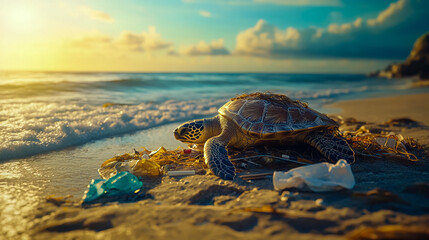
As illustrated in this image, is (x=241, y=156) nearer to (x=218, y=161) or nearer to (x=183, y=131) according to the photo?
(x=218, y=161)

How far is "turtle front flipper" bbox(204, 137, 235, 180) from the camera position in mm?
2969

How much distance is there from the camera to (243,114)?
3.83m

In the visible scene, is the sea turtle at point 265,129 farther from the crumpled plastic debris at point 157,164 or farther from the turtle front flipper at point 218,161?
the crumpled plastic debris at point 157,164

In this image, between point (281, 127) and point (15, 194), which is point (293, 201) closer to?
point (281, 127)

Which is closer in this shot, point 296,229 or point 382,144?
point 296,229

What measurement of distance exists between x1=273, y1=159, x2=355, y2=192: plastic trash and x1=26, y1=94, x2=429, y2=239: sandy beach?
0.07 m

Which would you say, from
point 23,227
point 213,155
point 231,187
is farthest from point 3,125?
point 231,187

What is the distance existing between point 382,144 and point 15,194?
4.90 m

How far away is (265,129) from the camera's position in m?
3.52

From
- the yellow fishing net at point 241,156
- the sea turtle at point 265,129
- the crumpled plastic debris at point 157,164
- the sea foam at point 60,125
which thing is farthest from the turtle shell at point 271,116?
the sea foam at point 60,125

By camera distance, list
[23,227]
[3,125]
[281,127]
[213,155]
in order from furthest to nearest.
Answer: [3,125] → [281,127] → [213,155] → [23,227]

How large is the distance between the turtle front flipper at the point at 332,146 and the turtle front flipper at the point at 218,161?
1315 millimetres

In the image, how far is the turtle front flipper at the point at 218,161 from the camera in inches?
117

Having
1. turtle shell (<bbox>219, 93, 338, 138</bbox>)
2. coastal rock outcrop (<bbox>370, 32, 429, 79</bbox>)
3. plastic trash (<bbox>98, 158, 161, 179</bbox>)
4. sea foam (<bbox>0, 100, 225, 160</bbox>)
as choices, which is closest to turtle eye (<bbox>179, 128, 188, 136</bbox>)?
turtle shell (<bbox>219, 93, 338, 138</bbox>)
